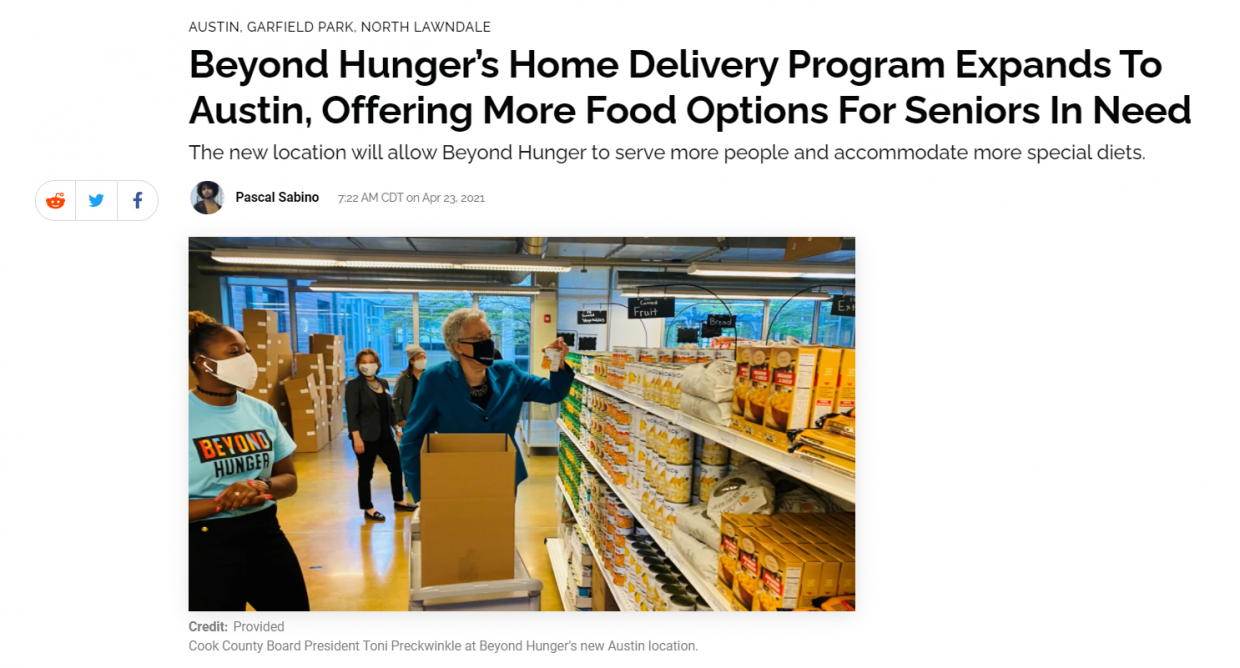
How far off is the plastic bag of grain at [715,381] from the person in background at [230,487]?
138cm

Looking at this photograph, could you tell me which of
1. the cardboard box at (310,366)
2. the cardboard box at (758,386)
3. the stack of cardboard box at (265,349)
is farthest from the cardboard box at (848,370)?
the cardboard box at (310,366)

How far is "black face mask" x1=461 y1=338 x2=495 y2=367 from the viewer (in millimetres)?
2645

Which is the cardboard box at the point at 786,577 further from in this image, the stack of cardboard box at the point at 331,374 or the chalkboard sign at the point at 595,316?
the stack of cardboard box at the point at 331,374

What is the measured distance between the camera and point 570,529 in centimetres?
382

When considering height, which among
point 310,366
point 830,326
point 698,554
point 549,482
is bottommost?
point 549,482

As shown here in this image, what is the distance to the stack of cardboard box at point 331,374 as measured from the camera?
8.45 metres

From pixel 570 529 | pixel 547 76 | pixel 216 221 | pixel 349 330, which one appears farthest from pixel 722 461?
pixel 349 330

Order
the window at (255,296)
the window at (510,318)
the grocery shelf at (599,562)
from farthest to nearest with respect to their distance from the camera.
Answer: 1. the window at (510,318)
2. the window at (255,296)
3. the grocery shelf at (599,562)

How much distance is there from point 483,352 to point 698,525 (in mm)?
1443

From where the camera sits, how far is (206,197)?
1365 mm

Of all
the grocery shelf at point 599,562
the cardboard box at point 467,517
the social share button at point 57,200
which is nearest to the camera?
the social share button at point 57,200

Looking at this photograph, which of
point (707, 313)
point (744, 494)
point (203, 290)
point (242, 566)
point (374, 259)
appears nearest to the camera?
point (744, 494)

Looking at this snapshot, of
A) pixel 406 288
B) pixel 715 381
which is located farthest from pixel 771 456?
pixel 406 288

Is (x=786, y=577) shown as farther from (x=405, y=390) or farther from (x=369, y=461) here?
(x=369, y=461)
